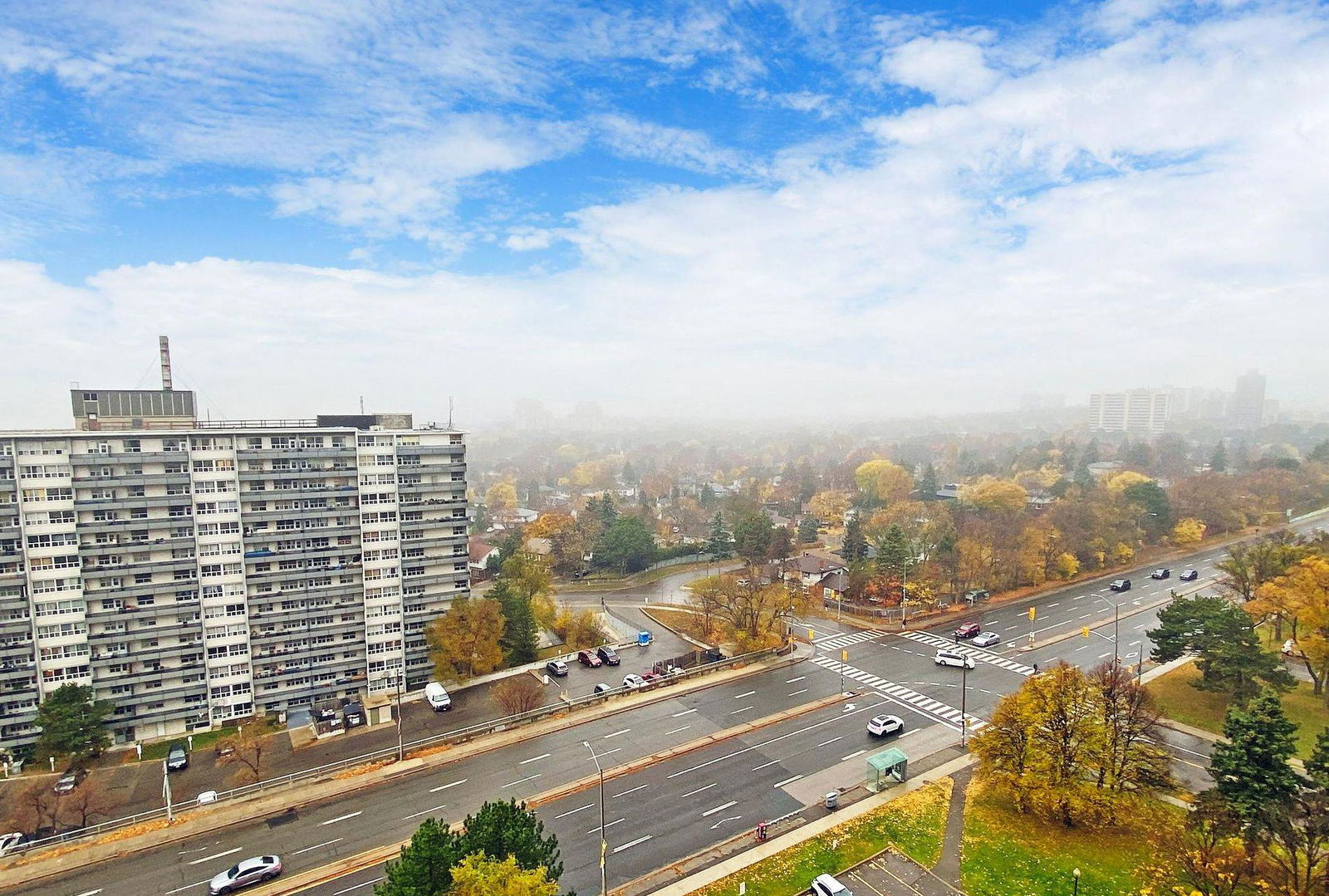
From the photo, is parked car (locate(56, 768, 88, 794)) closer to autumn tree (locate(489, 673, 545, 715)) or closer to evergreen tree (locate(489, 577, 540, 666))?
autumn tree (locate(489, 673, 545, 715))

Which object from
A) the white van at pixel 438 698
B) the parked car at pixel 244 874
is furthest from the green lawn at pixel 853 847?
the white van at pixel 438 698

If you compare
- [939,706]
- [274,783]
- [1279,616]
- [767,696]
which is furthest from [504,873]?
[1279,616]

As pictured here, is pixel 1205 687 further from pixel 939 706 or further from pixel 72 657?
pixel 72 657

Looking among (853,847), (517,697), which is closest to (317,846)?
(517,697)

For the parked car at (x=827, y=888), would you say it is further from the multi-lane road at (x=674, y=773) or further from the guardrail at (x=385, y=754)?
the guardrail at (x=385, y=754)

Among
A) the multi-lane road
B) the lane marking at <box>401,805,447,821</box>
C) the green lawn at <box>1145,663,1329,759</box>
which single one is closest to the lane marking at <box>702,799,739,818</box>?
the multi-lane road

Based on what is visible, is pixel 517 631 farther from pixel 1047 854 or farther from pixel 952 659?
pixel 1047 854
